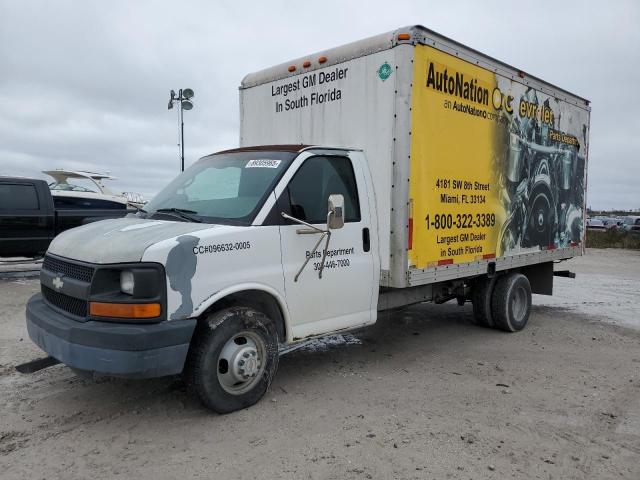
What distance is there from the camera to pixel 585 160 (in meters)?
8.50

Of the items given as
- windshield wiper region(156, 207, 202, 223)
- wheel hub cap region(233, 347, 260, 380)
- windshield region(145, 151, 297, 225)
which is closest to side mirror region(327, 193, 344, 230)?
windshield region(145, 151, 297, 225)

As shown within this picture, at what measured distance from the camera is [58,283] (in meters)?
4.04

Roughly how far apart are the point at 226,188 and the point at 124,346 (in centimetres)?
169

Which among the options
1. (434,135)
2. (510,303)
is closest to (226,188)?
(434,135)

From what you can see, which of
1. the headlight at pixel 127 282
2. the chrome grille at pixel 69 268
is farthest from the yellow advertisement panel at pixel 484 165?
the chrome grille at pixel 69 268

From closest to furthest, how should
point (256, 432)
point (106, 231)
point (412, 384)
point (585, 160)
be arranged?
1. point (256, 432)
2. point (106, 231)
3. point (412, 384)
4. point (585, 160)

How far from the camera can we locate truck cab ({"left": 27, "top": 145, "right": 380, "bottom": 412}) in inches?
143

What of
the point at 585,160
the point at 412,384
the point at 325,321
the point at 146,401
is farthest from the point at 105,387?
the point at 585,160

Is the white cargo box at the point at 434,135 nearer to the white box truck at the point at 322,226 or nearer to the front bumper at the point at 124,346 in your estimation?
the white box truck at the point at 322,226

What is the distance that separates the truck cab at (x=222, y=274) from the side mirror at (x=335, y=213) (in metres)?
0.01

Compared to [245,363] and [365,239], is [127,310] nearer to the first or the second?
[245,363]

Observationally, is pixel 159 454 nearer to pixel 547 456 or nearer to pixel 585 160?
pixel 547 456

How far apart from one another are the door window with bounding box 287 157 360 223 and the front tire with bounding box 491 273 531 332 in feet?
10.0

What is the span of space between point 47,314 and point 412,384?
3111 mm
